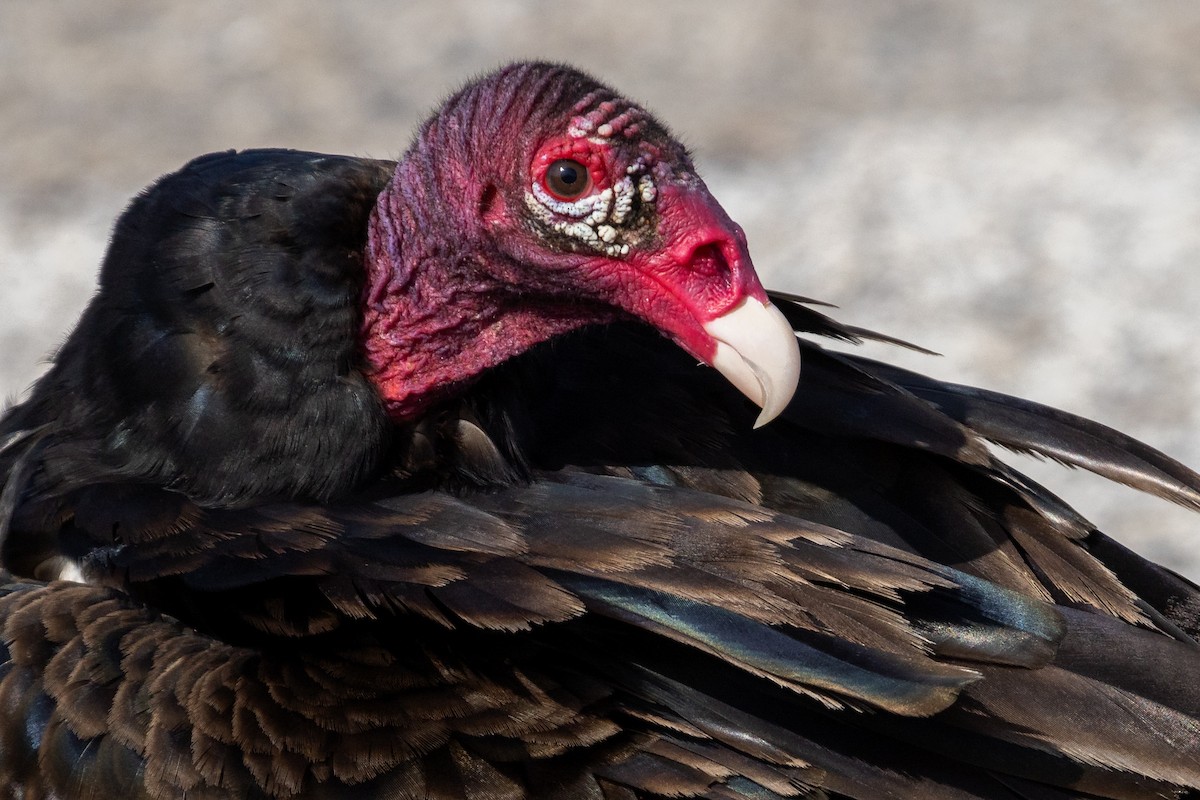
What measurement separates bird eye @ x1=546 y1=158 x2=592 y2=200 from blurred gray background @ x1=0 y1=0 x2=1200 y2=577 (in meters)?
3.34

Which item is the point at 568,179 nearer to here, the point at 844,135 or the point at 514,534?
the point at 514,534

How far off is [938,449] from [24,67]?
679cm

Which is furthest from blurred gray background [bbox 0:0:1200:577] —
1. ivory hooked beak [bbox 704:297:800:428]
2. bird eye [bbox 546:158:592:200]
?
bird eye [bbox 546:158:592:200]

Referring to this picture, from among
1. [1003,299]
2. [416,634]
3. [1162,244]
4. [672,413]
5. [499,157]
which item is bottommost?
[416,634]

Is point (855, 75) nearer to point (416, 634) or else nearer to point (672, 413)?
point (672, 413)

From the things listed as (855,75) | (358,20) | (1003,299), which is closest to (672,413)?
(1003,299)

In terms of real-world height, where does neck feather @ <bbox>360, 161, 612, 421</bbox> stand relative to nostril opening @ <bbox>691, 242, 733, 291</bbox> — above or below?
below

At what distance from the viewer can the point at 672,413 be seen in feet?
9.55

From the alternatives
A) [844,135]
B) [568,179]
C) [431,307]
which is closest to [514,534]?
[431,307]

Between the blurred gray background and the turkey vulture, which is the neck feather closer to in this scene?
the turkey vulture

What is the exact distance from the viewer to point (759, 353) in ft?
8.02

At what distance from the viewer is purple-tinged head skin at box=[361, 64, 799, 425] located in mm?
2473

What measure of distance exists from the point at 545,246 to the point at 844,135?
17.5 ft

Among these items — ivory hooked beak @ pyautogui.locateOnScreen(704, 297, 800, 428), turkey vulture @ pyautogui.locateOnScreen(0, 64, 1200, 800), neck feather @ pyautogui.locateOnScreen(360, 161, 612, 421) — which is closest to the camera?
turkey vulture @ pyautogui.locateOnScreen(0, 64, 1200, 800)
